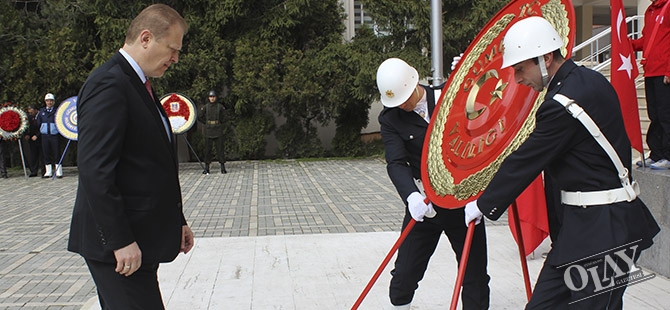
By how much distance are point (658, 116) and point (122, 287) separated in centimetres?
531

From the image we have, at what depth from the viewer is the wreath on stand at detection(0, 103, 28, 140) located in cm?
1347

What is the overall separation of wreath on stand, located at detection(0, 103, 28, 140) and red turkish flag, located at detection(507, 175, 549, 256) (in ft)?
40.7

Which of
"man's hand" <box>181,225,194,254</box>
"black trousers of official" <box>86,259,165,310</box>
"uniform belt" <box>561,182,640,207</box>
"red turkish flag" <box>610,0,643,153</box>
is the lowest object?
"black trousers of official" <box>86,259,165,310</box>

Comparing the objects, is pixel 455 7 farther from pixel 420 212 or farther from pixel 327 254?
pixel 420 212

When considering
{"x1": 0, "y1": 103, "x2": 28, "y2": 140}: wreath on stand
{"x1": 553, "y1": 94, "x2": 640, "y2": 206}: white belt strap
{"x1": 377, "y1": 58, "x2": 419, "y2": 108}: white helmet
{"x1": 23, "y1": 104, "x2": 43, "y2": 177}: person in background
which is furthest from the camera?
{"x1": 23, "y1": 104, "x2": 43, "y2": 177}: person in background

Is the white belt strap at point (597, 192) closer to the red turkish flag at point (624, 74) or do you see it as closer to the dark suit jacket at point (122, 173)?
the dark suit jacket at point (122, 173)

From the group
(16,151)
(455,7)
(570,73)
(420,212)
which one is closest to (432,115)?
(420,212)

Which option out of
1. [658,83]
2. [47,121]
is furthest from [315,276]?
[47,121]

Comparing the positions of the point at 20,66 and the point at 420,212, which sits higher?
the point at 20,66

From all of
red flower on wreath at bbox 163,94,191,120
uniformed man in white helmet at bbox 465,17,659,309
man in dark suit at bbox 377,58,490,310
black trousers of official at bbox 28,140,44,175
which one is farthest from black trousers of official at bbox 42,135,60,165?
uniformed man in white helmet at bbox 465,17,659,309

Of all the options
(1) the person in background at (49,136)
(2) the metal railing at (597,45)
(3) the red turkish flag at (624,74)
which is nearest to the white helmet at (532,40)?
(3) the red turkish flag at (624,74)

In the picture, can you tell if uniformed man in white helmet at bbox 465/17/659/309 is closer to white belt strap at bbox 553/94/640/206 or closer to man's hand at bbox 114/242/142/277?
white belt strap at bbox 553/94/640/206

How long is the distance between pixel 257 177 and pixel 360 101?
4.68 m

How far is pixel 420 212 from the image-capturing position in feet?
10.6
